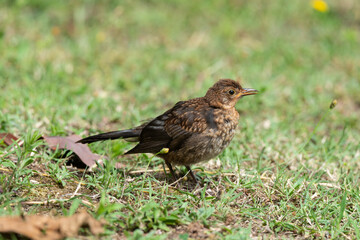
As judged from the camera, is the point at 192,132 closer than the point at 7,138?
Yes

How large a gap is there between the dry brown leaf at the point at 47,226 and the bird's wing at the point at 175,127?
1.34m

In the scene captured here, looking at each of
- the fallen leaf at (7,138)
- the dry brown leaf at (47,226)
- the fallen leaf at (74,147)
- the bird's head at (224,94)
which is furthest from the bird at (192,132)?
the dry brown leaf at (47,226)

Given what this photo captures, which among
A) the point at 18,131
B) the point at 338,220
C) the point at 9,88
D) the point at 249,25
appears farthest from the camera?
the point at 249,25

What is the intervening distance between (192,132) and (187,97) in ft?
8.30

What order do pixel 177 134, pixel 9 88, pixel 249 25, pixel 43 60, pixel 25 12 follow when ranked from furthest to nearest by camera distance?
1. pixel 249 25
2. pixel 25 12
3. pixel 43 60
4. pixel 9 88
5. pixel 177 134

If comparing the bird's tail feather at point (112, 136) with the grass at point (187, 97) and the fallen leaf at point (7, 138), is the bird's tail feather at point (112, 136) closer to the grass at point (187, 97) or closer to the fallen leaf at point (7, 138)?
the grass at point (187, 97)

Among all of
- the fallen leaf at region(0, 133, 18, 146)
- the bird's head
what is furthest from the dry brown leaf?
the bird's head

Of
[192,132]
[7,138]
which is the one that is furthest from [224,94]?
[7,138]

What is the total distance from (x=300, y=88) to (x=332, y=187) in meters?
3.21

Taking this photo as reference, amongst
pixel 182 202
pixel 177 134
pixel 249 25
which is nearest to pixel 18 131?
pixel 177 134

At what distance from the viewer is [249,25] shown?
9.50 m

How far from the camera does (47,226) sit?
291 cm

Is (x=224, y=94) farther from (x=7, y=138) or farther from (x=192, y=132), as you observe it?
(x=7, y=138)

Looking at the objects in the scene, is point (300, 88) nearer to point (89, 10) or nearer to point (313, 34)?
point (313, 34)
